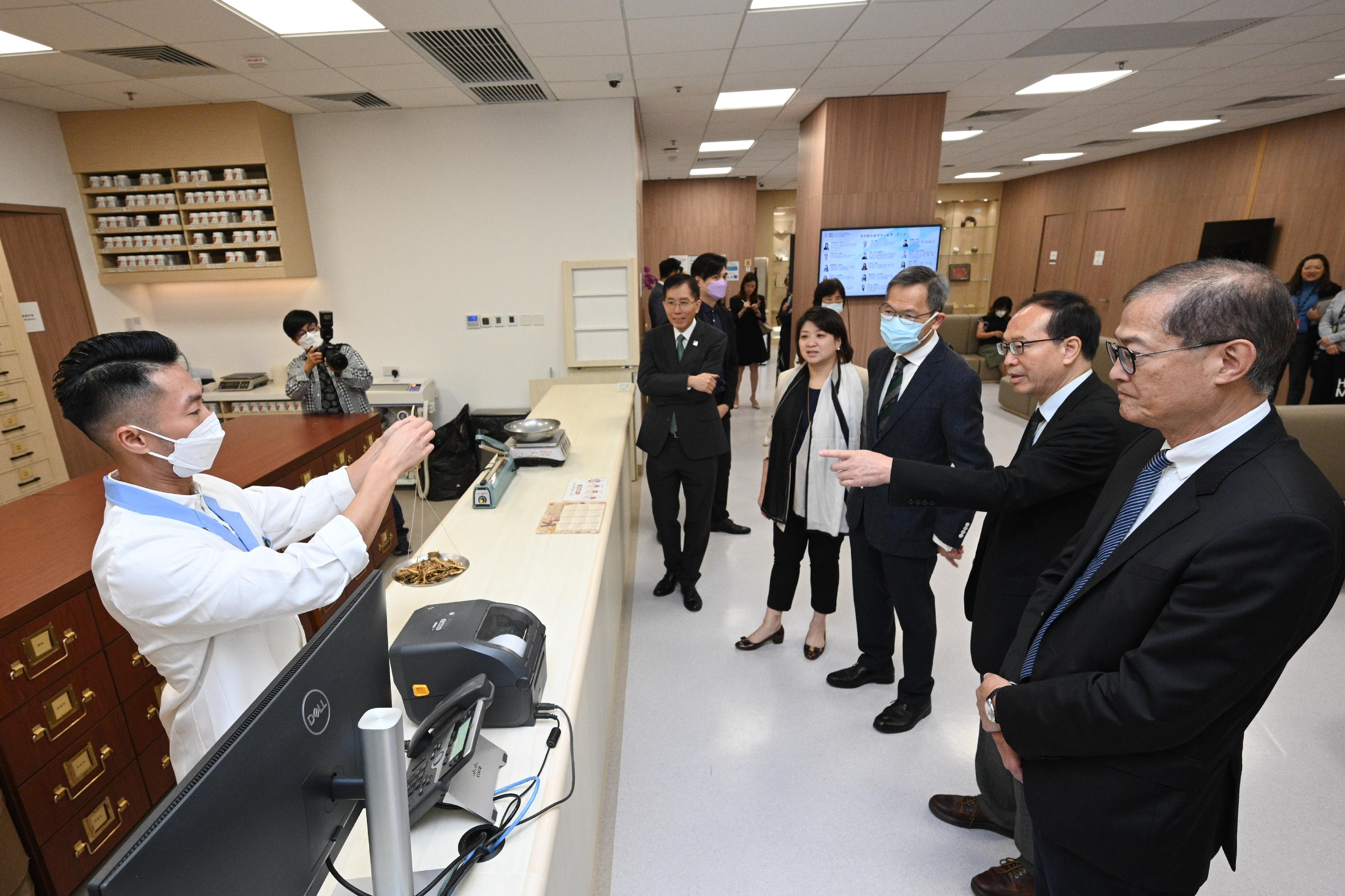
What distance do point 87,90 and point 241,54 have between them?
1626mm

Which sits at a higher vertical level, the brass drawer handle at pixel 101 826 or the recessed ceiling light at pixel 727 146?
the recessed ceiling light at pixel 727 146

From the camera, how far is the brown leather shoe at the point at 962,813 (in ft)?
6.50

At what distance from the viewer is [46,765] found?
174 cm

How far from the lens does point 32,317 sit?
4.66 m

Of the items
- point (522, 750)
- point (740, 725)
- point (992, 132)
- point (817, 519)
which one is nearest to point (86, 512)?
point (522, 750)

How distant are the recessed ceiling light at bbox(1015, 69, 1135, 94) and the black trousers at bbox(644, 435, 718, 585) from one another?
4533 millimetres

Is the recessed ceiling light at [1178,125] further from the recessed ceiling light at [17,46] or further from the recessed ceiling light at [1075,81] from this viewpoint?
the recessed ceiling light at [17,46]

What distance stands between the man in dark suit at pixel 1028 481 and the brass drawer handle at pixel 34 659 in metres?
2.24

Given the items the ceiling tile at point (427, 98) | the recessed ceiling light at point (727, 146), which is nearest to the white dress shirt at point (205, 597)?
the ceiling tile at point (427, 98)

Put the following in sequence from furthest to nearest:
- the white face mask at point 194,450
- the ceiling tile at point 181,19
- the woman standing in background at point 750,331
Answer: the woman standing in background at point 750,331 → the ceiling tile at point 181,19 → the white face mask at point 194,450

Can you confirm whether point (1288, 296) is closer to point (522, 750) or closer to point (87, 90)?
point (522, 750)

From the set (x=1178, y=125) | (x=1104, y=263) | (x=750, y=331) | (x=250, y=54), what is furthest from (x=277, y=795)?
(x=1104, y=263)

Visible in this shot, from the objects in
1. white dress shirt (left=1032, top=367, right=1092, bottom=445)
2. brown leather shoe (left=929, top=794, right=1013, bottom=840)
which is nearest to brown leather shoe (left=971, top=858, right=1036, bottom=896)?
brown leather shoe (left=929, top=794, right=1013, bottom=840)

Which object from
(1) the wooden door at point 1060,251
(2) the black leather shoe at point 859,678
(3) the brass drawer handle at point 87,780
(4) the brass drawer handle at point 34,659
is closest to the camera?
(4) the brass drawer handle at point 34,659
